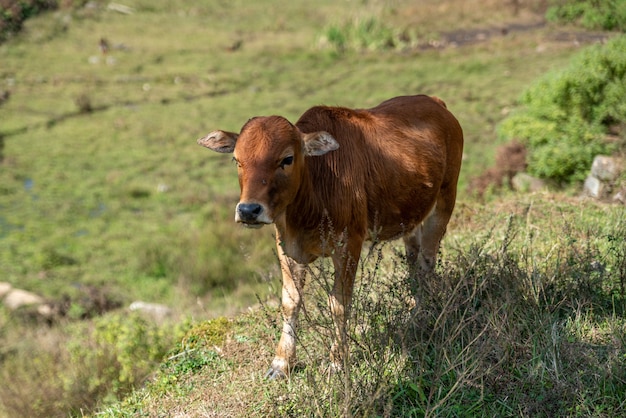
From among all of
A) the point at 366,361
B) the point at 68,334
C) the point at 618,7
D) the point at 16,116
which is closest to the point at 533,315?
the point at 366,361

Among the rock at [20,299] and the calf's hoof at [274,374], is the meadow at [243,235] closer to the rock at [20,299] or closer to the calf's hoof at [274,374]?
the calf's hoof at [274,374]

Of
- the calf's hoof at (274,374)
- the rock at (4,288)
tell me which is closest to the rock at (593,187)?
the calf's hoof at (274,374)

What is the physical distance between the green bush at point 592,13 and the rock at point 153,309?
9547 mm

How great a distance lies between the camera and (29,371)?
698 cm

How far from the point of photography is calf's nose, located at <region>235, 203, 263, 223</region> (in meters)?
3.36

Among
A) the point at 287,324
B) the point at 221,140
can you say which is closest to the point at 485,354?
the point at 287,324

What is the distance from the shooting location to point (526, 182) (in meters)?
9.79

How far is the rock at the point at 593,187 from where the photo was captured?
8.11m

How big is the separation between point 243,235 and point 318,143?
293 inches

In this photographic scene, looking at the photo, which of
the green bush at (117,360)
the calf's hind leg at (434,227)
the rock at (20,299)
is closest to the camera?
the calf's hind leg at (434,227)

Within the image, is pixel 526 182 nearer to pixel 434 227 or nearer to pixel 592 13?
pixel 434 227

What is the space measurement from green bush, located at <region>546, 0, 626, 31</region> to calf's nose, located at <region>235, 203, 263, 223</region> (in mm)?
10446

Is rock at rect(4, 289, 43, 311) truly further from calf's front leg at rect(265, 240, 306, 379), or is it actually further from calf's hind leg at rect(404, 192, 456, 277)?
calf's hind leg at rect(404, 192, 456, 277)

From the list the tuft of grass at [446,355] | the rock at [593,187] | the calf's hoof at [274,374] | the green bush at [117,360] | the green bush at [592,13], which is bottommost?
the green bush at [117,360]
